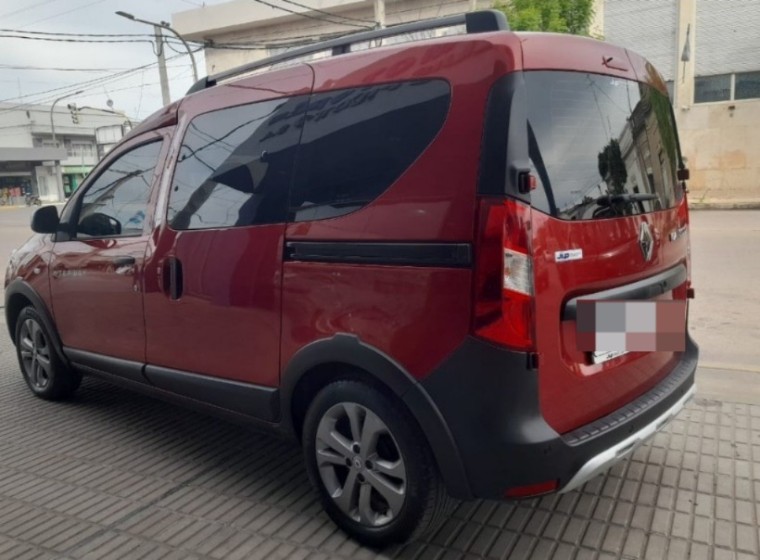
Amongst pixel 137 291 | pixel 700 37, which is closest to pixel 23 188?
pixel 700 37

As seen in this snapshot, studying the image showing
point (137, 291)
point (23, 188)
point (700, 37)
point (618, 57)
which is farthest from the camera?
point (23, 188)

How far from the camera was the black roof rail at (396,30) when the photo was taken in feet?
7.84

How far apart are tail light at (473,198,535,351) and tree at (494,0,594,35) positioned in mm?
12573

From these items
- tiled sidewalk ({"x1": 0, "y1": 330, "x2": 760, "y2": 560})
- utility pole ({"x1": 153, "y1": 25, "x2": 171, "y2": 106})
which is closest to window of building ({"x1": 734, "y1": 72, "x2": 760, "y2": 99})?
utility pole ({"x1": 153, "y1": 25, "x2": 171, "y2": 106})

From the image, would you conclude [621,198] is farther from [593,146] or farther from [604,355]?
[604,355]

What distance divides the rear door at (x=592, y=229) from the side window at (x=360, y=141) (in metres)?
0.40

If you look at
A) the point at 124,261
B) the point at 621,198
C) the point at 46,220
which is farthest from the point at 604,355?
the point at 46,220

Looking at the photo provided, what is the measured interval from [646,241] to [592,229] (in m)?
0.40

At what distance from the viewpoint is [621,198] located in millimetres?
2459

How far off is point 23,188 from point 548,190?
63341 millimetres

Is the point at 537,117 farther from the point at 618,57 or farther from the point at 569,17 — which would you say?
the point at 569,17

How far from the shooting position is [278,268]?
277cm

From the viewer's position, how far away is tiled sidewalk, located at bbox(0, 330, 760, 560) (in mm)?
2617

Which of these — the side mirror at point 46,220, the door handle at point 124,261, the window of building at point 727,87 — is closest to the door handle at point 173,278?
the door handle at point 124,261
